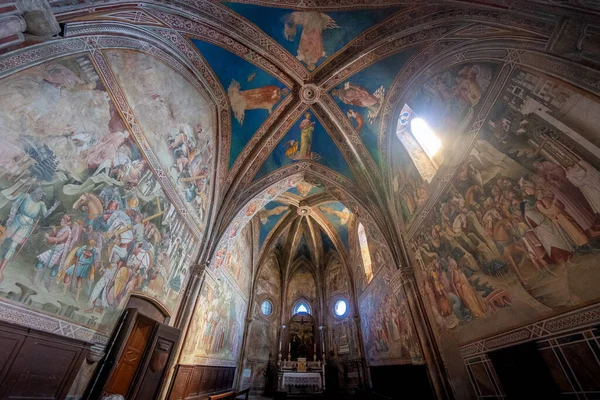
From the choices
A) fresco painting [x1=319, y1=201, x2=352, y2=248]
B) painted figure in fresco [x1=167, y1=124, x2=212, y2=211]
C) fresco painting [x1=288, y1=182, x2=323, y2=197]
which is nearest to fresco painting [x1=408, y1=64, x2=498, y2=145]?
fresco painting [x1=288, y1=182, x2=323, y2=197]

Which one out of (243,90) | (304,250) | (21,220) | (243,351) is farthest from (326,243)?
(21,220)

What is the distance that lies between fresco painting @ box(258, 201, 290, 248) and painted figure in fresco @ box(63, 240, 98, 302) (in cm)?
1023

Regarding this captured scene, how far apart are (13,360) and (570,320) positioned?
8044 mm

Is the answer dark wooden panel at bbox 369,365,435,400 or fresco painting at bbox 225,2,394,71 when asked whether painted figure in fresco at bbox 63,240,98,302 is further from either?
dark wooden panel at bbox 369,365,435,400

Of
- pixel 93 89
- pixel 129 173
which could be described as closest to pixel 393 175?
pixel 129 173

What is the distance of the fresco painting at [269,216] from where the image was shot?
48.0ft

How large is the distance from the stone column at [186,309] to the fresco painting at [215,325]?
0.26 metres

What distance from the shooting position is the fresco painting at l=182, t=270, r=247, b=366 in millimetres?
7801

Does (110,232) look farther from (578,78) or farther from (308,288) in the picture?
(308,288)

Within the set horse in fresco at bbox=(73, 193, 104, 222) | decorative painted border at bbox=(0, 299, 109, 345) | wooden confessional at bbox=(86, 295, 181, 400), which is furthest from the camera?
wooden confessional at bbox=(86, 295, 181, 400)

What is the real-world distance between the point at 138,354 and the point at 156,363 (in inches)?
24.5

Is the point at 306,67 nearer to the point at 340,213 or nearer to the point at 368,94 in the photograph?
the point at 368,94

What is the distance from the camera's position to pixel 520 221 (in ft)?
12.6

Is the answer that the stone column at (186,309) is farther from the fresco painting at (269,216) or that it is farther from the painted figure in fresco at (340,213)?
the painted figure in fresco at (340,213)
